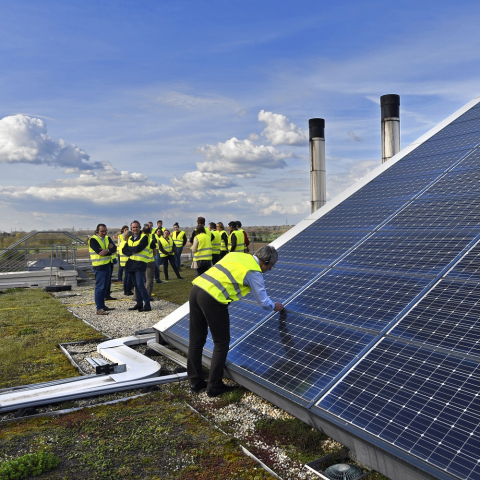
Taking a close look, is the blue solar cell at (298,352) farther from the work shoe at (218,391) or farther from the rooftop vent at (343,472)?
the rooftop vent at (343,472)

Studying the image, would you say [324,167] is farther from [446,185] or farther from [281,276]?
[281,276]

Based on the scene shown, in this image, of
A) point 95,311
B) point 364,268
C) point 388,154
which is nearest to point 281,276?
point 364,268

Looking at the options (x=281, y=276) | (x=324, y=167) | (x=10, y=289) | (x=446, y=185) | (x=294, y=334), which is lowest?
(x=10, y=289)

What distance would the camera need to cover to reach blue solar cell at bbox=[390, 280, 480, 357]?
4195 mm

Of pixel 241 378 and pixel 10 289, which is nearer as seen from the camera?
pixel 241 378

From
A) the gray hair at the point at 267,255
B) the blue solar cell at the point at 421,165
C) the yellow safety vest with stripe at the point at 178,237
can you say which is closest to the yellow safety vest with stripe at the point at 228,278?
the gray hair at the point at 267,255

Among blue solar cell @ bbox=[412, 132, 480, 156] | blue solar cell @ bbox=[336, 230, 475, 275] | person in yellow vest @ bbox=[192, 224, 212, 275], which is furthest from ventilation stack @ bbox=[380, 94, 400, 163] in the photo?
blue solar cell @ bbox=[336, 230, 475, 275]

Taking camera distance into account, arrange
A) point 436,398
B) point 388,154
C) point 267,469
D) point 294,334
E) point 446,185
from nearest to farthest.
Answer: point 436,398
point 267,469
point 294,334
point 446,185
point 388,154

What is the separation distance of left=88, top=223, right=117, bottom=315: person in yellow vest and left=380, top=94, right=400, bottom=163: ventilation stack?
11444 mm

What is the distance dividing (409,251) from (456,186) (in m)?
2.13

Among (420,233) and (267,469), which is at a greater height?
(420,233)

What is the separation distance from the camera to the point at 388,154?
715 inches

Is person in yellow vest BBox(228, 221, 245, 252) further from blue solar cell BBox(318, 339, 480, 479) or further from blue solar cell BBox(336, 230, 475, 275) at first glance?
blue solar cell BBox(318, 339, 480, 479)

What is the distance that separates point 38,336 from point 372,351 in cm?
783
